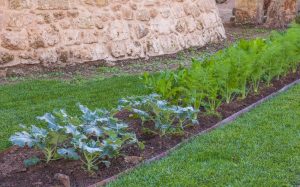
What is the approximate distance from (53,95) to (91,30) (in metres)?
2.27

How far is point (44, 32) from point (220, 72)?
11.7ft

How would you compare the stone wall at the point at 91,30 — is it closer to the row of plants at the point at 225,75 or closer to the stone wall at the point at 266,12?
the row of plants at the point at 225,75

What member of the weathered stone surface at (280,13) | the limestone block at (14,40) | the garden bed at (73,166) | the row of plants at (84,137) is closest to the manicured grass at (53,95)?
the limestone block at (14,40)

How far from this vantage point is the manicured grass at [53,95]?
6064 mm

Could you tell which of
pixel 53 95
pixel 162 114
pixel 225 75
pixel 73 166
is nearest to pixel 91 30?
pixel 53 95

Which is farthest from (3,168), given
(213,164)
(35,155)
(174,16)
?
(174,16)

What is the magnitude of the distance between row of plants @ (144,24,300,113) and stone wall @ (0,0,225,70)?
8.86 feet

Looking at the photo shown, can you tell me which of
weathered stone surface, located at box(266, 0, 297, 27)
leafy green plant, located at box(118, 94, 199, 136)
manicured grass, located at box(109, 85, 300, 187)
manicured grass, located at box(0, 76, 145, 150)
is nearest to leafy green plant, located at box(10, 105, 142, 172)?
manicured grass, located at box(109, 85, 300, 187)

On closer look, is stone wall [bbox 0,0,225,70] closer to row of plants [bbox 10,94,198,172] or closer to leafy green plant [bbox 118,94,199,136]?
leafy green plant [bbox 118,94,199,136]

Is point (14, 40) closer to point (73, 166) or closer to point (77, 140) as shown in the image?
point (73, 166)

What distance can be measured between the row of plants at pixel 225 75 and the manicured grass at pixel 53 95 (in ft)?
2.91

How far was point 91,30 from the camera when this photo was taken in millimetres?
9078

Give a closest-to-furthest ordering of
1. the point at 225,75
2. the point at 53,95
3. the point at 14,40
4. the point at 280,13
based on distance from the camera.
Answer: the point at 225,75 → the point at 53,95 → the point at 14,40 → the point at 280,13

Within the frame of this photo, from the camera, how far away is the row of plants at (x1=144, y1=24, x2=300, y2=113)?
18.6 feet
